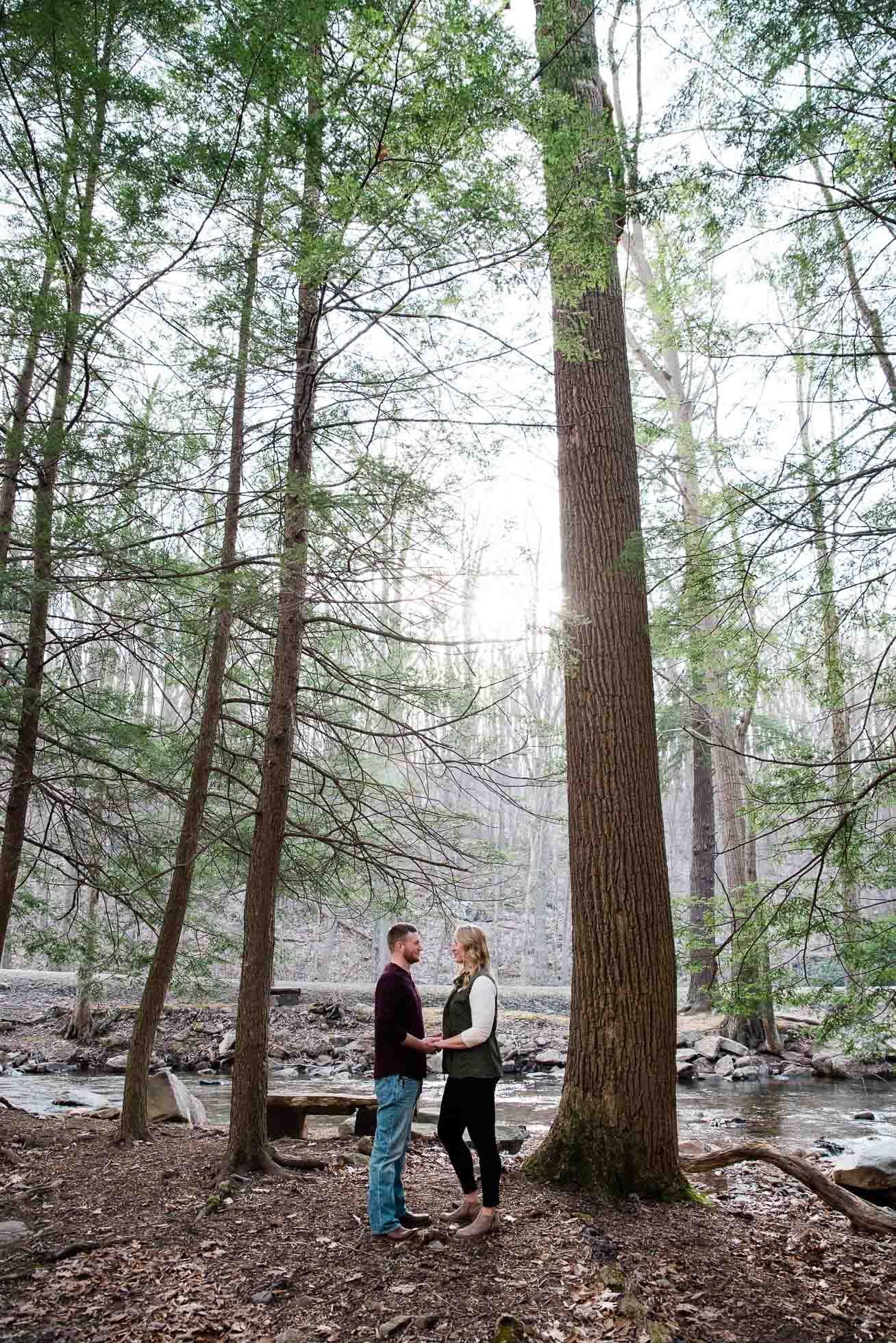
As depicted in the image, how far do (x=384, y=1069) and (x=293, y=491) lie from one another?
3.24 meters

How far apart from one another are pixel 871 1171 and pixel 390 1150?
3520mm

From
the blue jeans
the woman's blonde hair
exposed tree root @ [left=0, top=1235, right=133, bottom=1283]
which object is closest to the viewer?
exposed tree root @ [left=0, top=1235, right=133, bottom=1283]

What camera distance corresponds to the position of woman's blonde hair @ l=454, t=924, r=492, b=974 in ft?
14.9

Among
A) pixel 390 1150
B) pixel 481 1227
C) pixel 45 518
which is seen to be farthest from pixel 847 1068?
pixel 45 518

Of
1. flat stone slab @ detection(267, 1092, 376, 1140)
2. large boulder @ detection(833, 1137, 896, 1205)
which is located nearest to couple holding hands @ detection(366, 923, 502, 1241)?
large boulder @ detection(833, 1137, 896, 1205)

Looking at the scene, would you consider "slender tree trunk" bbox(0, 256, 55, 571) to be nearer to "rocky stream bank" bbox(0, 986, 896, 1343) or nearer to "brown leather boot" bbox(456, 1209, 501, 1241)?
"rocky stream bank" bbox(0, 986, 896, 1343)

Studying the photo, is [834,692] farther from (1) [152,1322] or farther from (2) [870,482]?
(1) [152,1322]

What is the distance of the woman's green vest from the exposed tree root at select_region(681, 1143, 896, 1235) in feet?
6.90

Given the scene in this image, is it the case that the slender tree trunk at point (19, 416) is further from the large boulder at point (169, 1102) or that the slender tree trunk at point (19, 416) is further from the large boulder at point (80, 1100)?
the large boulder at point (80, 1100)

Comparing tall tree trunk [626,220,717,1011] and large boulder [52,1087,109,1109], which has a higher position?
tall tree trunk [626,220,717,1011]

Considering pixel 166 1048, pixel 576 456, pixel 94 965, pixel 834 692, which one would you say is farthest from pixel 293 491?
pixel 166 1048

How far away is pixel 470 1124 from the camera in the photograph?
4.28 metres

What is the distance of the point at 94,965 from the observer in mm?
8273

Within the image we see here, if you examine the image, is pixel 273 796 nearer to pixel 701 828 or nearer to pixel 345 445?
pixel 345 445
